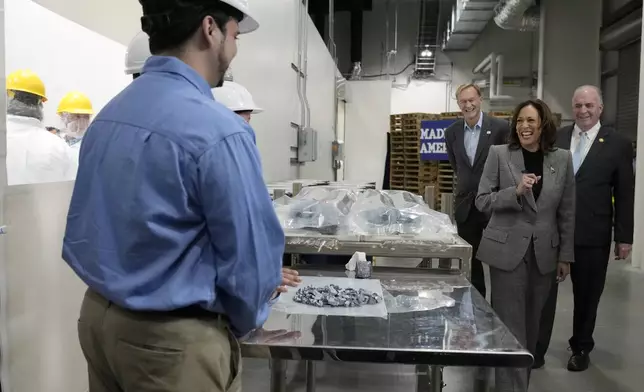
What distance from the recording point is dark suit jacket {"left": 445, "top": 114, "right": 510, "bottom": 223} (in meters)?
3.46

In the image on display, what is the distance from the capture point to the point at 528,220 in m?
2.60

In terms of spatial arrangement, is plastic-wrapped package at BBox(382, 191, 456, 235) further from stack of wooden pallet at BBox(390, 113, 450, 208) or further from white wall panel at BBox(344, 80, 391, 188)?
white wall panel at BBox(344, 80, 391, 188)

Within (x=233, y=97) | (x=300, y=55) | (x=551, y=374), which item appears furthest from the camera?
(x=300, y=55)

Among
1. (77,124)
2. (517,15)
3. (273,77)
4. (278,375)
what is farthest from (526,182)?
(517,15)

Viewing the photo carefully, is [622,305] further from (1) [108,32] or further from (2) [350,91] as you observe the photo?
(2) [350,91]

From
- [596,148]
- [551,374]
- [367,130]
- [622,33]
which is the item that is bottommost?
[551,374]

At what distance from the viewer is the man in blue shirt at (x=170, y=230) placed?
3.18ft

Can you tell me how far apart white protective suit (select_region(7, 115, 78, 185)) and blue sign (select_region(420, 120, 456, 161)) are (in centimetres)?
608

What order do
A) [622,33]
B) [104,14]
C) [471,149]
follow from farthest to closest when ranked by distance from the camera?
[622,33]
[471,149]
[104,14]

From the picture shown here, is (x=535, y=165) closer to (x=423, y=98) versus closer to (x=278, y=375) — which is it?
(x=278, y=375)

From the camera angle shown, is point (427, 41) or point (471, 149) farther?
point (427, 41)

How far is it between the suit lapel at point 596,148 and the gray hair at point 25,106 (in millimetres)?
2775

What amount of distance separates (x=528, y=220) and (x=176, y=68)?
202cm

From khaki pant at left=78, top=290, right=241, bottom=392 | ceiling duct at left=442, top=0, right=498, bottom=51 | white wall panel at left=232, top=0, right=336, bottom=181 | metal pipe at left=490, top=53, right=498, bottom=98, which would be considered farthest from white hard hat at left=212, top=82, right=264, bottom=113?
metal pipe at left=490, top=53, right=498, bottom=98
